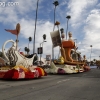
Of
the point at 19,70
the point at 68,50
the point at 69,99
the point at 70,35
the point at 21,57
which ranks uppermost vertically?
the point at 70,35

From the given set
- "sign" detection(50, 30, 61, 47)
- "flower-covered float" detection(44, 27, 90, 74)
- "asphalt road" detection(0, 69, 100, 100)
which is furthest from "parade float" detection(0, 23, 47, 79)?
"sign" detection(50, 30, 61, 47)

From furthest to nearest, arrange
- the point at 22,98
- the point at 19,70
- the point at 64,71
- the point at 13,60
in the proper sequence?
the point at 64,71
the point at 13,60
the point at 19,70
the point at 22,98

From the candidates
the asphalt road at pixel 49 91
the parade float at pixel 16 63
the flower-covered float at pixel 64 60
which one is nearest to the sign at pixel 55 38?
the flower-covered float at pixel 64 60

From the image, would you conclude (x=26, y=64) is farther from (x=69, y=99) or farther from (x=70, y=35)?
(x=70, y=35)

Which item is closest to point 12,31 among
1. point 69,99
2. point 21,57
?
point 21,57

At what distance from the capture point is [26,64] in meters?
16.8

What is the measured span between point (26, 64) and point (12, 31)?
3.63 m

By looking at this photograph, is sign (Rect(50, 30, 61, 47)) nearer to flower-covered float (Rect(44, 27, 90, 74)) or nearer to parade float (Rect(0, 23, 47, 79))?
flower-covered float (Rect(44, 27, 90, 74))

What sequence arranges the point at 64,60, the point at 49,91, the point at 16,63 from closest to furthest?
the point at 49,91 → the point at 16,63 → the point at 64,60

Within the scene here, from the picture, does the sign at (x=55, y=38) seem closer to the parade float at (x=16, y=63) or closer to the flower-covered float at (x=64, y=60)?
the flower-covered float at (x=64, y=60)

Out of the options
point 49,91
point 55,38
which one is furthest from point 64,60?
point 49,91

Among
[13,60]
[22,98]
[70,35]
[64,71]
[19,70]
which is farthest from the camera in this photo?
[70,35]

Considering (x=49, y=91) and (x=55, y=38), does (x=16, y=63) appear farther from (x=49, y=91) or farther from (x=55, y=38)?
(x=55, y=38)

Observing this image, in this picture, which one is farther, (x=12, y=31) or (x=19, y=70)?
(x=12, y=31)
